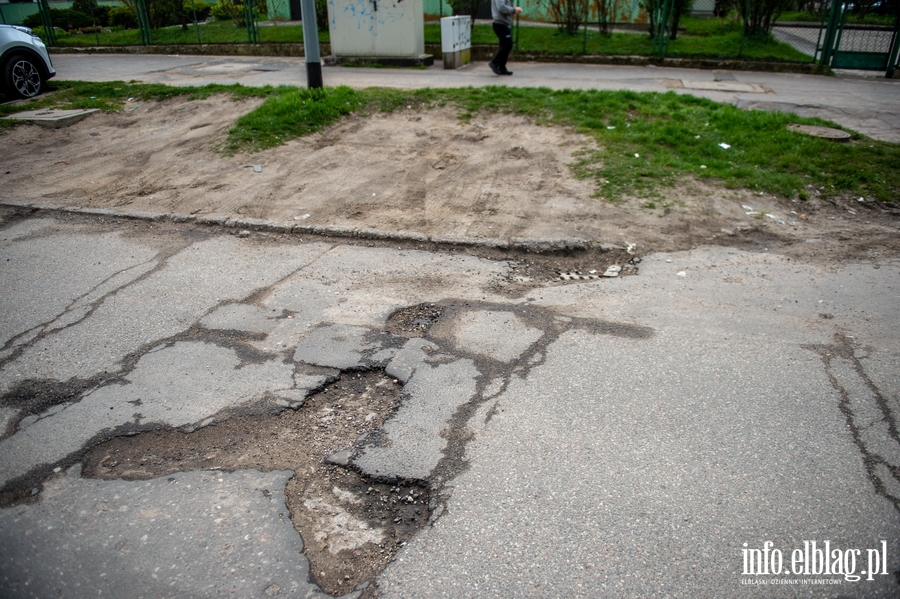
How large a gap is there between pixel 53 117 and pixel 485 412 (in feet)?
35.2

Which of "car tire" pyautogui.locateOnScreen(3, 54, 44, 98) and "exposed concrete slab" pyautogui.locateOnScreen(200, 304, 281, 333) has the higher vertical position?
"car tire" pyautogui.locateOnScreen(3, 54, 44, 98)

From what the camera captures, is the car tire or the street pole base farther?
the car tire

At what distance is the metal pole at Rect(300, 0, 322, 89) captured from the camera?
9.09 meters

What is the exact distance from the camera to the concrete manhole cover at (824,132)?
27.2ft

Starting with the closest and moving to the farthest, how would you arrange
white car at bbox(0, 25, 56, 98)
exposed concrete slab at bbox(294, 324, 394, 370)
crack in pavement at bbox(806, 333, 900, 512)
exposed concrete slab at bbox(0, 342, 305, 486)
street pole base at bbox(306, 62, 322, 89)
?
1. crack in pavement at bbox(806, 333, 900, 512)
2. exposed concrete slab at bbox(0, 342, 305, 486)
3. exposed concrete slab at bbox(294, 324, 394, 370)
4. street pole base at bbox(306, 62, 322, 89)
5. white car at bbox(0, 25, 56, 98)

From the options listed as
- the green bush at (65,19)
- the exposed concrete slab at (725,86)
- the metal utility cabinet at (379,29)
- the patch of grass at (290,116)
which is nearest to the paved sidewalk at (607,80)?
the exposed concrete slab at (725,86)

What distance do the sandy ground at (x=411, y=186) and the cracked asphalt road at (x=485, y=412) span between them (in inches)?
27.6

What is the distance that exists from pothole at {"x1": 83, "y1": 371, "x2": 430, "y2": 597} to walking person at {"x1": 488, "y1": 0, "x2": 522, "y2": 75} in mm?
10792

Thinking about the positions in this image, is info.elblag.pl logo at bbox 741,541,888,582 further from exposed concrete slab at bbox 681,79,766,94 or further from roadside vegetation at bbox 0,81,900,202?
exposed concrete slab at bbox 681,79,766,94

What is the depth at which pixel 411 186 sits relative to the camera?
7746mm

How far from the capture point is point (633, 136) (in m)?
8.50

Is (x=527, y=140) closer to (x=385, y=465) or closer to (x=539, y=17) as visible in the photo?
(x=385, y=465)

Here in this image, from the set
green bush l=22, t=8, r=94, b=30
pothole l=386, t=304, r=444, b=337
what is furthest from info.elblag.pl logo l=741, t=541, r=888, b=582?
green bush l=22, t=8, r=94, b=30

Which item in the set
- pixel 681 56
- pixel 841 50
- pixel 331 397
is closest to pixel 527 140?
pixel 331 397
